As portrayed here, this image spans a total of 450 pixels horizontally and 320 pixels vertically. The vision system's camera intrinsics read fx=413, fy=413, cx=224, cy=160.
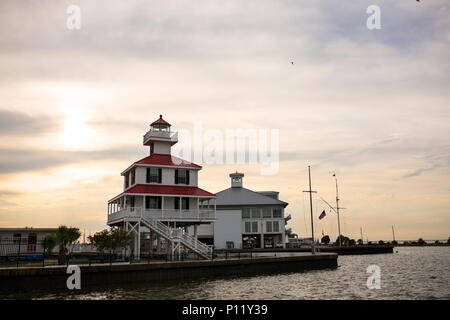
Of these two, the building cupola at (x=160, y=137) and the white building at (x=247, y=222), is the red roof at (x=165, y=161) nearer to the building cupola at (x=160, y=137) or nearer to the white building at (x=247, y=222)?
the building cupola at (x=160, y=137)

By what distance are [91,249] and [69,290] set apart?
2012cm

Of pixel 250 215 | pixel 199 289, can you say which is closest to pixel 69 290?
pixel 199 289

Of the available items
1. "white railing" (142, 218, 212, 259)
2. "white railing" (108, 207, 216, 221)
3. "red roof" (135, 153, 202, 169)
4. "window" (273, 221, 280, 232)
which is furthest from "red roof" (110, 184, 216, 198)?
"window" (273, 221, 280, 232)

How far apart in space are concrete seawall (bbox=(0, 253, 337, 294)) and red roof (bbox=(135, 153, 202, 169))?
1363 centimetres

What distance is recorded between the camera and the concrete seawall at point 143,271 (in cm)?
2895

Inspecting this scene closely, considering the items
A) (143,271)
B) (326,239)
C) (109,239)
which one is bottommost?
(143,271)

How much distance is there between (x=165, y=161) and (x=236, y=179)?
1953 inches

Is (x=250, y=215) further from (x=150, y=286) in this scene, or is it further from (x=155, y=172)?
(x=150, y=286)

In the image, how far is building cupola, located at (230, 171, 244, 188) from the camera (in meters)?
96.8

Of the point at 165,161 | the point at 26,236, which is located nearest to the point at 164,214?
the point at 165,161

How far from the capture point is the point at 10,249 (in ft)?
144

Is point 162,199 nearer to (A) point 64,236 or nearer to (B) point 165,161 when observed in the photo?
(B) point 165,161

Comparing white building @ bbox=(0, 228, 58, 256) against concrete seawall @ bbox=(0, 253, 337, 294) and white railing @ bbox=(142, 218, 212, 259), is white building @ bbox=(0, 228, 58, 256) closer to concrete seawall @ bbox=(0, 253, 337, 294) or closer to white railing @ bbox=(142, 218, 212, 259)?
white railing @ bbox=(142, 218, 212, 259)

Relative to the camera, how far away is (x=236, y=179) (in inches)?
3829
